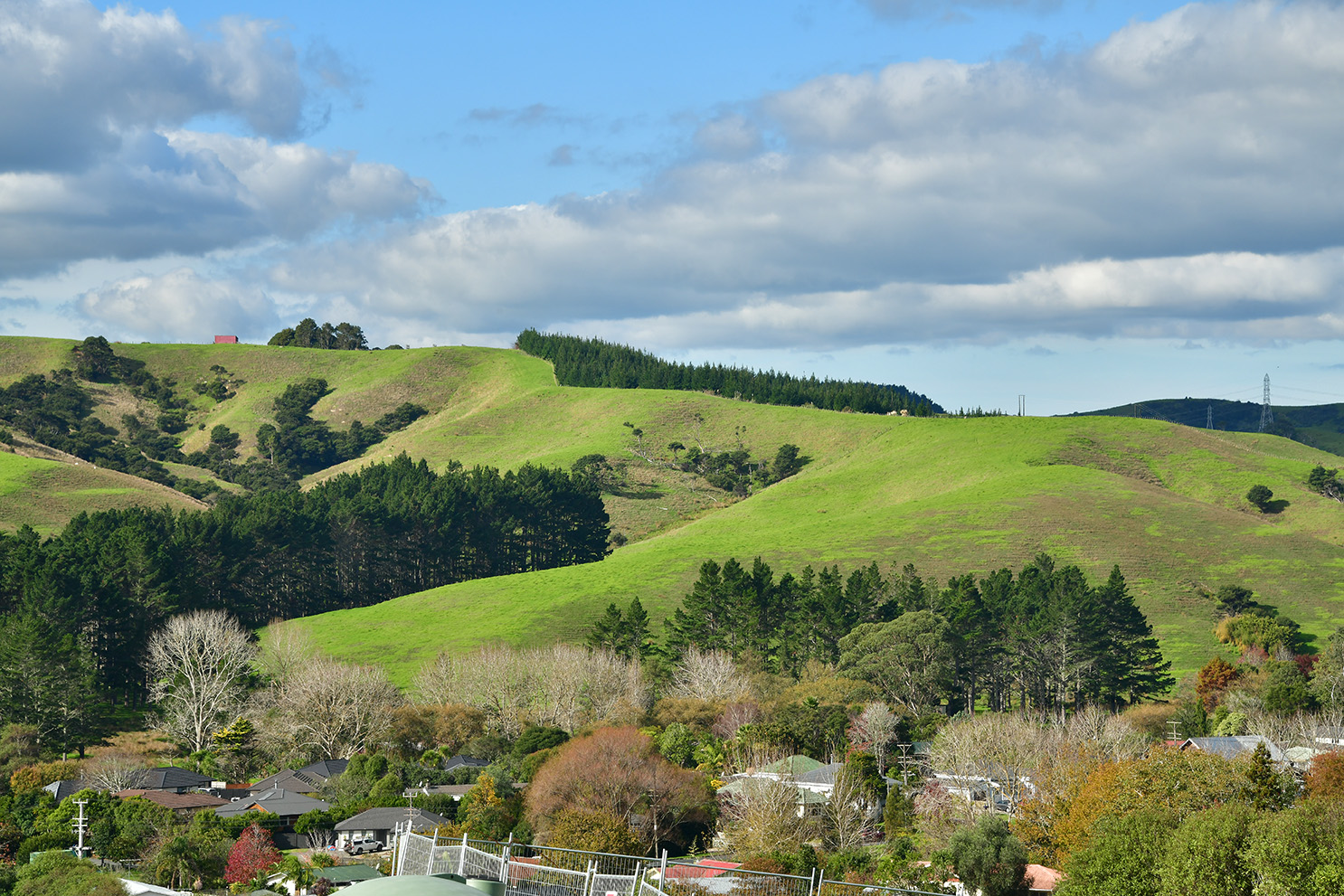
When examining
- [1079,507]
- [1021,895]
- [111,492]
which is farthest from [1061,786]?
[111,492]

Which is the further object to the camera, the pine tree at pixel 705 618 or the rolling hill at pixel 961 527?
the rolling hill at pixel 961 527

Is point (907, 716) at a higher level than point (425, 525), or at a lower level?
lower

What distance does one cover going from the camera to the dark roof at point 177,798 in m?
67.5

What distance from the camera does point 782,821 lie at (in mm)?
54625

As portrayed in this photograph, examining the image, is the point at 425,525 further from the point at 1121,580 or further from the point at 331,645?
the point at 1121,580

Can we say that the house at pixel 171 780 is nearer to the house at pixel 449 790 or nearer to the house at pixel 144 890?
the house at pixel 449 790

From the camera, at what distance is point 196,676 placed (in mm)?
89875

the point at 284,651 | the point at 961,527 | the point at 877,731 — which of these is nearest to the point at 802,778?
the point at 877,731

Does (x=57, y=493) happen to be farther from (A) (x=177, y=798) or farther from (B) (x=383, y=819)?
(B) (x=383, y=819)

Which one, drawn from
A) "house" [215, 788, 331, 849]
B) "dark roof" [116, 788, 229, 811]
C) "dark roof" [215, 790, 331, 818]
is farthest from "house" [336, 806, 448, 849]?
"dark roof" [116, 788, 229, 811]

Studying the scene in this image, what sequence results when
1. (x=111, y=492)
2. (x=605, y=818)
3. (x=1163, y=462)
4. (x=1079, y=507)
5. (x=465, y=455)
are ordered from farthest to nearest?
1. (x=465, y=455)
2. (x=1163, y=462)
3. (x=111, y=492)
4. (x=1079, y=507)
5. (x=605, y=818)

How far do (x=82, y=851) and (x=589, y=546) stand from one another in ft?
303

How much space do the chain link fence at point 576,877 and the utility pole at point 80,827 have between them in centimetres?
2748

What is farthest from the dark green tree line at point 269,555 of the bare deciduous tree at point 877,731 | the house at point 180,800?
the bare deciduous tree at point 877,731
